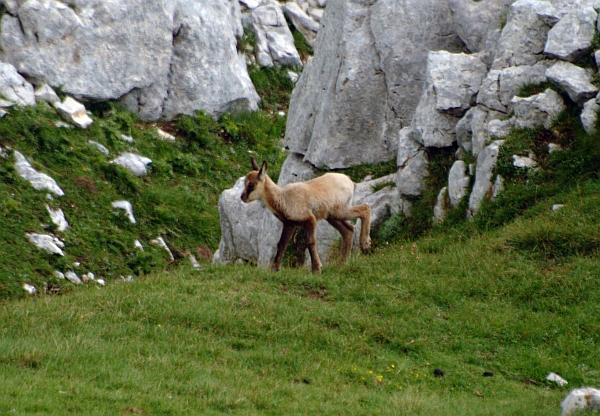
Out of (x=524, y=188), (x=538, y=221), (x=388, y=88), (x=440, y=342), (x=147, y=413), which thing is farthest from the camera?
(x=388, y=88)

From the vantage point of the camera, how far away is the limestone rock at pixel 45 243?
62.0 ft

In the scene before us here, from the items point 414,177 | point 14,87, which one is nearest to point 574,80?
point 414,177

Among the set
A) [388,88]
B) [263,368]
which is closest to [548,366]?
[263,368]

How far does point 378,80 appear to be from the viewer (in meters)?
19.4

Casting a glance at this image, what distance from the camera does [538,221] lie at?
14.0m

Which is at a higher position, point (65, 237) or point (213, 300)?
point (213, 300)

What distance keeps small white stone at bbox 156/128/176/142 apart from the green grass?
1294cm

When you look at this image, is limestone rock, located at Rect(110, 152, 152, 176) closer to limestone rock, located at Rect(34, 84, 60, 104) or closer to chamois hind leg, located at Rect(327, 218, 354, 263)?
limestone rock, located at Rect(34, 84, 60, 104)

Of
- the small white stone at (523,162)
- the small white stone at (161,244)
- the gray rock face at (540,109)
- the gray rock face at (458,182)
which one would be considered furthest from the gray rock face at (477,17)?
the small white stone at (161,244)

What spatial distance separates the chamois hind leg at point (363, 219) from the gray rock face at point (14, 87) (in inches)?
458

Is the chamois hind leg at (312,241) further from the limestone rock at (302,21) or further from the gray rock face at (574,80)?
the limestone rock at (302,21)

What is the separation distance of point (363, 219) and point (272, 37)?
1797 cm

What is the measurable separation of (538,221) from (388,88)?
6366 millimetres

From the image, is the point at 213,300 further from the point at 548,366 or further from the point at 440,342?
the point at 548,366
